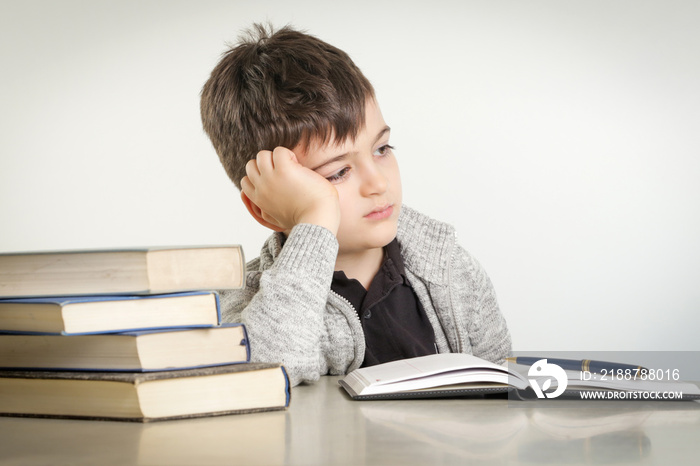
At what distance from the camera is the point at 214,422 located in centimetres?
65

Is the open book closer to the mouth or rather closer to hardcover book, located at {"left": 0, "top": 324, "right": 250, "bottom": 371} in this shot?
hardcover book, located at {"left": 0, "top": 324, "right": 250, "bottom": 371}

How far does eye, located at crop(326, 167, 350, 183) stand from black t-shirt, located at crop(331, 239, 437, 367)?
18 cm

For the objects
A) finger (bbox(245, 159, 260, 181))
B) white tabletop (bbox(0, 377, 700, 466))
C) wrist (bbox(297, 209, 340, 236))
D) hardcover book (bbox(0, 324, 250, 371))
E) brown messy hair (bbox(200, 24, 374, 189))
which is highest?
brown messy hair (bbox(200, 24, 374, 189))

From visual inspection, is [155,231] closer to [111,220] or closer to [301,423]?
[111,220]

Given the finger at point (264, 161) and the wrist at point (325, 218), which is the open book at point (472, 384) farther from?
the finger at point (264, 161)

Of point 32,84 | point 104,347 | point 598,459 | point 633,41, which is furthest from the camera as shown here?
point 32,84

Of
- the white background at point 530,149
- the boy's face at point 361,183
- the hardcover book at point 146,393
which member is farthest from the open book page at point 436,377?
the white background at point 530,149

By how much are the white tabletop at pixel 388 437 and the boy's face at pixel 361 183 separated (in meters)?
0.49

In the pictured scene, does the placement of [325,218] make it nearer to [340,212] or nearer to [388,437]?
[340,212]

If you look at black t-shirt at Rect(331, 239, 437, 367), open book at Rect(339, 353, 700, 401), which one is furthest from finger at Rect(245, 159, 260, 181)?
open book at Rect(339, 353, 700, 401)

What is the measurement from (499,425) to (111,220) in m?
2.93

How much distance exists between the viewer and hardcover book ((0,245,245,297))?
65 cm

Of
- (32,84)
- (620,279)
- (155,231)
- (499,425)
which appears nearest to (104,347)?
(499,425)

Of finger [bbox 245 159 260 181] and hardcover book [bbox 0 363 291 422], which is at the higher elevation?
finger [bbox 245 159 260 181]
